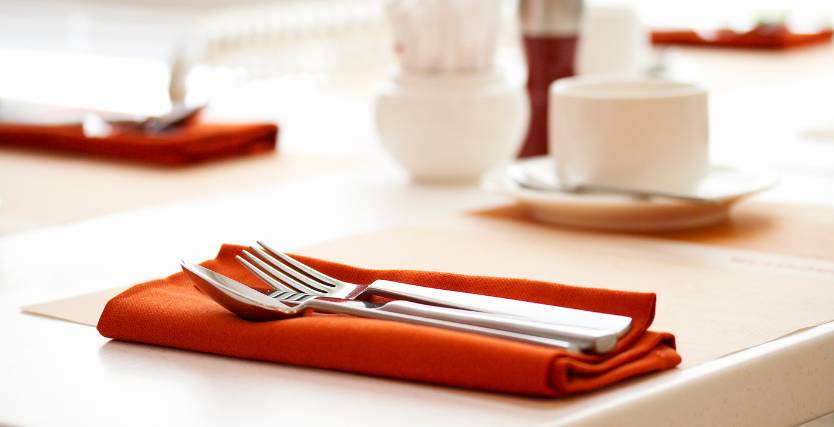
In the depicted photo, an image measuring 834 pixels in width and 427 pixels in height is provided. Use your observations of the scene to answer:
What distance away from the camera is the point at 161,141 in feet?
4.51

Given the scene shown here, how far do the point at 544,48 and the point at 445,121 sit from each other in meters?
0.20

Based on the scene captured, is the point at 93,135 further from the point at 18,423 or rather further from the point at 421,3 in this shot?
the point at 18,423

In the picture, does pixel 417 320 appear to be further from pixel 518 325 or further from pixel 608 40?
pixel 608 40

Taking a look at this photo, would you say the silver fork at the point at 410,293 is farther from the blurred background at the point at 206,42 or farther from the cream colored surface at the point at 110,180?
the blurred background at the point at 206,42

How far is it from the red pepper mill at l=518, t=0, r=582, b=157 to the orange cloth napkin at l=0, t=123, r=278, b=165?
0.31 m

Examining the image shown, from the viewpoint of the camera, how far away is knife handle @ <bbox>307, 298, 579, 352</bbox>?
0.58m

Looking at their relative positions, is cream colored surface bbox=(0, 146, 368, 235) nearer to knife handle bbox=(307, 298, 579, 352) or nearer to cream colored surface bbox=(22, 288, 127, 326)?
cream colored surface bbox=(22, 288, 127, 326)

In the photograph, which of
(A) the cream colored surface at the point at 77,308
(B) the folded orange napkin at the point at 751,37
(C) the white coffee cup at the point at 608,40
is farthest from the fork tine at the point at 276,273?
(B) the folded orange napkin at the point at 751,37

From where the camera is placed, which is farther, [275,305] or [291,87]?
[291,87]

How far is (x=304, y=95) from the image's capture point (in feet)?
6.49

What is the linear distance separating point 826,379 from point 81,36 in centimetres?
401

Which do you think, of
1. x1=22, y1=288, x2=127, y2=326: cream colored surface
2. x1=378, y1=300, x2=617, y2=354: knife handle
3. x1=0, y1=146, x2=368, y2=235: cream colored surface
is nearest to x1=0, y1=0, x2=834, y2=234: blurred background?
x1=0, y1=146, x2=368, y2=235: cream colored surface

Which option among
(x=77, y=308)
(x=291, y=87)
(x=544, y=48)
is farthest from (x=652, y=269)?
(x=291, y=87)

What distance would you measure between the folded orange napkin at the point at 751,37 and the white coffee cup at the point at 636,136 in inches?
56.7
